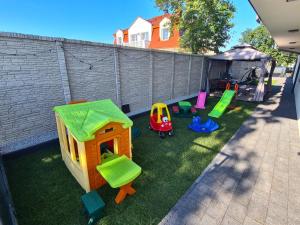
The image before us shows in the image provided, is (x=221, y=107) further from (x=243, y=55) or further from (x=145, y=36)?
(x=145, y=36)

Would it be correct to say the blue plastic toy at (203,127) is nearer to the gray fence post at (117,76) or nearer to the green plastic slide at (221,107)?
the green plastic slide at (221,107)

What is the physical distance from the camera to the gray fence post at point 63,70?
167 inches

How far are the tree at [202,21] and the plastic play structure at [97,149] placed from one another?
32.4ft

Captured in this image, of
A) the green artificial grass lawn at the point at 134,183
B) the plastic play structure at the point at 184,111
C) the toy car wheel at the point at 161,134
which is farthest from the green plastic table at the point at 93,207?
the plastic play structure at the point at 184,111

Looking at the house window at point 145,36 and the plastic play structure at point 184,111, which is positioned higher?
the house window at point 145,36

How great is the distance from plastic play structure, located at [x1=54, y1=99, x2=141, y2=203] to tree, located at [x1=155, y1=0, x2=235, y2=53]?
9.89 meters

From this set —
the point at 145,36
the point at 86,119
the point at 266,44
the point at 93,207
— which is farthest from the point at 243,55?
the point at 266,44

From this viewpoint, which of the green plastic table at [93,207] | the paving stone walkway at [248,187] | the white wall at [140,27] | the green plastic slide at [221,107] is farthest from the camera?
the white wall at [140,27]

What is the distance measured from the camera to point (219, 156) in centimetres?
411

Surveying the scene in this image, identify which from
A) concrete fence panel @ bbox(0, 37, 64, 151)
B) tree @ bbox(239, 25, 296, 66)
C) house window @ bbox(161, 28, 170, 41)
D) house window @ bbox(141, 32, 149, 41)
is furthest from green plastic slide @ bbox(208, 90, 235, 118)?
tree @ bbox(239, 25, 296, 66)

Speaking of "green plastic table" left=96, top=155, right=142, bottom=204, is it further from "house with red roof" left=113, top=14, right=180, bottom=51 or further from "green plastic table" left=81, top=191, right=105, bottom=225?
"house with red roof" left=113, top=14, right=180, bottom=51

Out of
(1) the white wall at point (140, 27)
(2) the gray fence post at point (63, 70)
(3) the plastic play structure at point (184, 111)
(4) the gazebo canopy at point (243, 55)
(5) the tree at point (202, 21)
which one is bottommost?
(3) the plastic play structure at point (184, 111)

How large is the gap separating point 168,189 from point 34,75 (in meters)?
4.25

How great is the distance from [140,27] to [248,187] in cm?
2113
